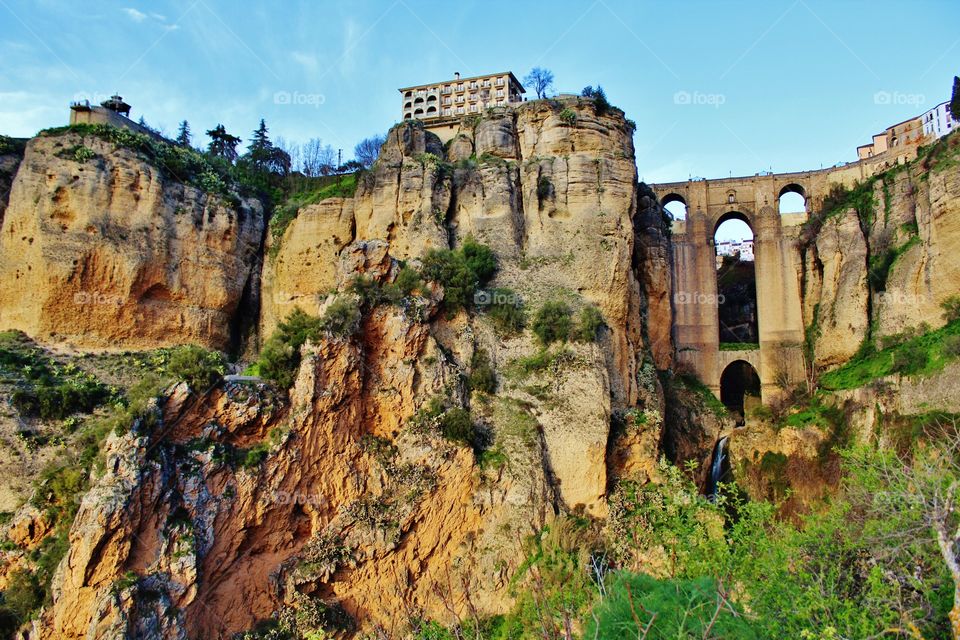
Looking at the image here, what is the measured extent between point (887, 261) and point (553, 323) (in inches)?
642

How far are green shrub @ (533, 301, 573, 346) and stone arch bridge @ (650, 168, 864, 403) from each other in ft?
40.1

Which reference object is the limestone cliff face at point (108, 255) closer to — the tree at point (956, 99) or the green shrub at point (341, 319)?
the green shrub at point (341, 319)

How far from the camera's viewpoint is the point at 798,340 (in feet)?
102

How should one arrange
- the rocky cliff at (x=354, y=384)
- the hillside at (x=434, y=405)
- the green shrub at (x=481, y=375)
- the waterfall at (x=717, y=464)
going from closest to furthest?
the hillside at (x=434, y=405), the rocky cliff at (x=354, y=384), the green shrub at (x=481, y=375), the waterfall at (x=717, y=464)

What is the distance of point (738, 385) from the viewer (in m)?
34.5

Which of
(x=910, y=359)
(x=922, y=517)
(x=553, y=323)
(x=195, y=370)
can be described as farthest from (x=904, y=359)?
(x=195, y=370)

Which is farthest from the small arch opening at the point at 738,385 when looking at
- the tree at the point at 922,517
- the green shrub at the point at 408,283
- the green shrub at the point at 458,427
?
the tree at the point at 922,517

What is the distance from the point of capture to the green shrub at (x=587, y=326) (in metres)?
21.1

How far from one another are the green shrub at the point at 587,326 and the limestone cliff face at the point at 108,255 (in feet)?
43.9

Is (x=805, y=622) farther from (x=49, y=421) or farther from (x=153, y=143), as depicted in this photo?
(x=153, y=143)

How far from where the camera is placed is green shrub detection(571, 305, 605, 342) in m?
21.1

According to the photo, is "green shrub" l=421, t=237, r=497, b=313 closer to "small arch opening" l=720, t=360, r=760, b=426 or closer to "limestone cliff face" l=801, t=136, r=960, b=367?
"small arch opening" l=720, t=360, r=760, b=426

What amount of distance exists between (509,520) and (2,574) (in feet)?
38.6

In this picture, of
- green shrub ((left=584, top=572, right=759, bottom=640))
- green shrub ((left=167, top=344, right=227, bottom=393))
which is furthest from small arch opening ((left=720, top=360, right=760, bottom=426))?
green shrub ((left=584, top=572, right=759, bottom=640))
